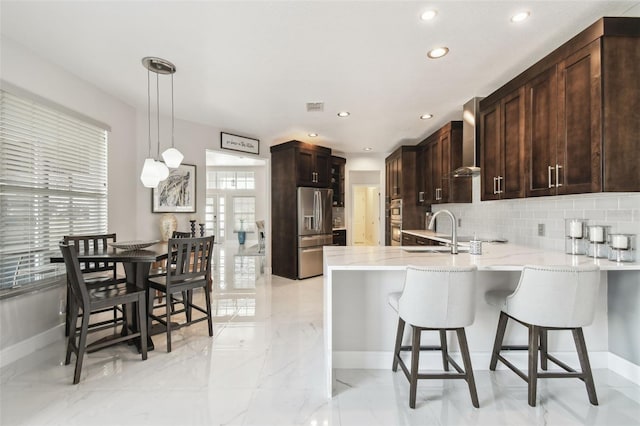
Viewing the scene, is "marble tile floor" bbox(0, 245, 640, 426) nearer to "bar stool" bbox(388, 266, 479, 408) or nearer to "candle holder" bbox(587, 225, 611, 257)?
"bar stool" bbox(388, 266, 479, 408)

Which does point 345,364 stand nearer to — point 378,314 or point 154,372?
point 378,314

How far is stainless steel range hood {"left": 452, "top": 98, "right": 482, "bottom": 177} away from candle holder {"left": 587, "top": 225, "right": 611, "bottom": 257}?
1.34 m

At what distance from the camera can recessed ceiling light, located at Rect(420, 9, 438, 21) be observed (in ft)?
6.36

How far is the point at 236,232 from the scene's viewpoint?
958cm

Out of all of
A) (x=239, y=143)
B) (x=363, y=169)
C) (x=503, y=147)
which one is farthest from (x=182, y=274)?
(x=363, y=169)

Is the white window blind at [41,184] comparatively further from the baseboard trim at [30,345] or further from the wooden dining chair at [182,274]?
the wooden dining chair at [182,274]

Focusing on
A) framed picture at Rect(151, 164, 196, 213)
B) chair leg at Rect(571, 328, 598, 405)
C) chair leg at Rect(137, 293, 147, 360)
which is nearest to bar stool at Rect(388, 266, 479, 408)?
chair leg at Rect(571, 328, 598, 405)

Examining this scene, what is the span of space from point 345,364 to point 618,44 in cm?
289

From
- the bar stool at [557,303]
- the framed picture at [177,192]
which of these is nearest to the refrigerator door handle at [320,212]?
the framed picture at [177,192]

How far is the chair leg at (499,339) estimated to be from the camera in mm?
2072

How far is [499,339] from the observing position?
6.99 ft

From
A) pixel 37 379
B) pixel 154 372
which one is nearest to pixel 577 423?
pixel 154 372

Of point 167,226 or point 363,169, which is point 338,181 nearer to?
point 363,169

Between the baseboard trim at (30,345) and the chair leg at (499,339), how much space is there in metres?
3.84
